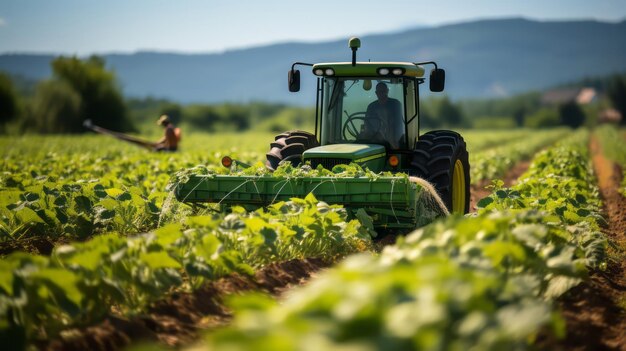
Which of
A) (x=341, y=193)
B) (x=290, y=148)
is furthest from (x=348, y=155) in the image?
(x=290, y=148)

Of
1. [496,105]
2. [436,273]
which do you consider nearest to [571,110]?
[496,105]

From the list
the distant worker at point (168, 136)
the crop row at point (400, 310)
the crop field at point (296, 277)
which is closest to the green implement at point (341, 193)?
the crop field at point (296, 277)

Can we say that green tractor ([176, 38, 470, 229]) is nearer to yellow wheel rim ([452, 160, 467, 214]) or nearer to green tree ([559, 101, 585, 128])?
yellow wheel rim ([452, 160, 467, 214])

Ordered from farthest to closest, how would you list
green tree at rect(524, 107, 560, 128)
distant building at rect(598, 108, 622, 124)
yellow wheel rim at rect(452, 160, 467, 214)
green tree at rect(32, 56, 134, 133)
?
1. green tree at rect(524, 107, 560, 128)
2. distant building at rect(598, 108, 622, 124)
3. green tree at rect(32, 56, 134, 133)
4. yellow wheel rim at rect(452, 160, 467, 214)

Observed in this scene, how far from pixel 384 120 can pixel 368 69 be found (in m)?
0.60

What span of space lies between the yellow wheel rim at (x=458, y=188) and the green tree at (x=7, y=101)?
149ft

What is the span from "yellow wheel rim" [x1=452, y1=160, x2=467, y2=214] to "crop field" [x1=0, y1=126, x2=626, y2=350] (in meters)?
0.84

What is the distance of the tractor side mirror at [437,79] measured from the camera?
812cm

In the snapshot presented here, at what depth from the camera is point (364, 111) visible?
28.0 ft

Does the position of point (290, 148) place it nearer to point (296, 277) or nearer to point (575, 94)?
point (296, 277)

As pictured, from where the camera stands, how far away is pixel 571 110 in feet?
272

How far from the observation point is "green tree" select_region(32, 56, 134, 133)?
48562 millimetres

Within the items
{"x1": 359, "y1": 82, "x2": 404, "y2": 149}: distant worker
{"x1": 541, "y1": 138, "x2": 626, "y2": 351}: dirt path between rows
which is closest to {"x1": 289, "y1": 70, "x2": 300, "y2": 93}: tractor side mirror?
{"x1": 359, "y1": 82, "x2": 404, "y2": 149}: distant worker

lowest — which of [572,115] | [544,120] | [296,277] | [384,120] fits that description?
[544,120]
